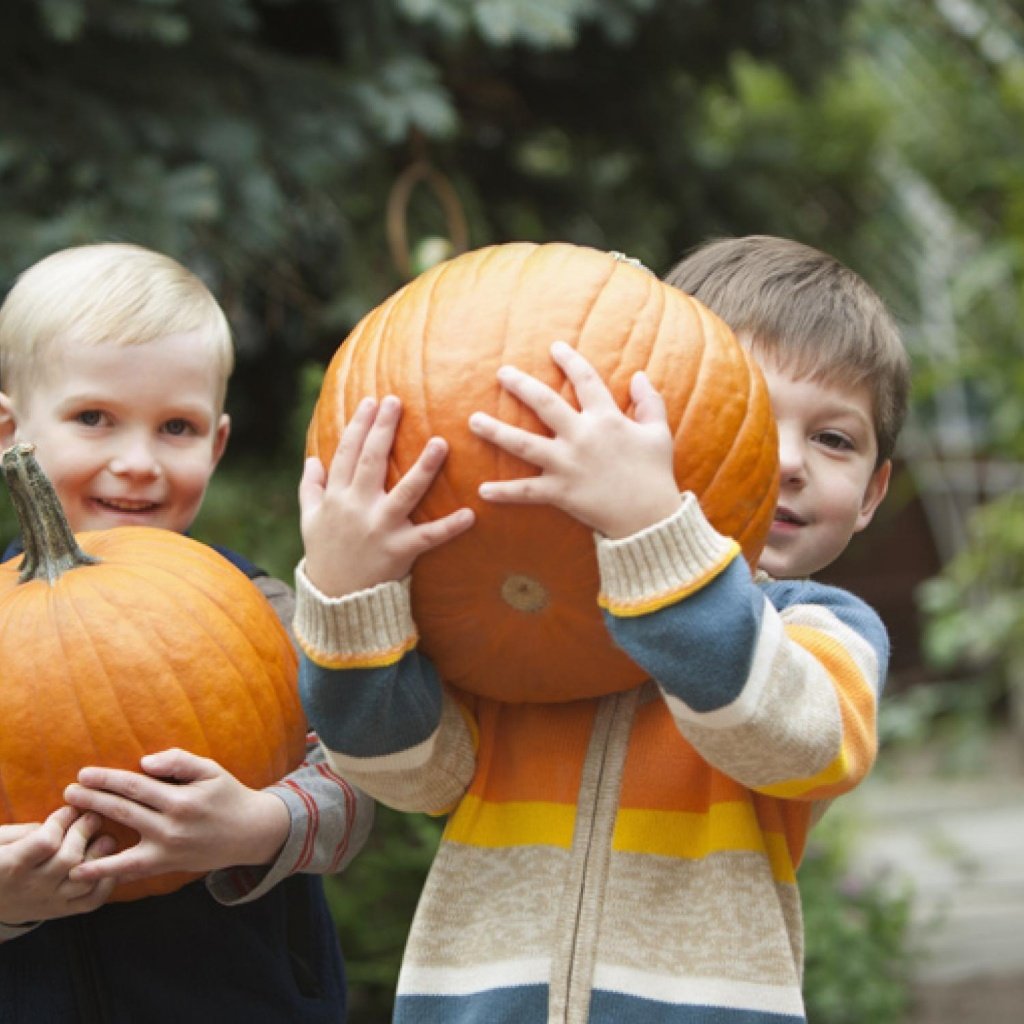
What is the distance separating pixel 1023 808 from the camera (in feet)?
26.4

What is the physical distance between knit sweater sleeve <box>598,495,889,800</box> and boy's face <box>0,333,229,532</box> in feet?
2.92

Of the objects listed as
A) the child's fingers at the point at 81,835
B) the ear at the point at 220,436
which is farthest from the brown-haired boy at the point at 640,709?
the ear at the point at 220,436

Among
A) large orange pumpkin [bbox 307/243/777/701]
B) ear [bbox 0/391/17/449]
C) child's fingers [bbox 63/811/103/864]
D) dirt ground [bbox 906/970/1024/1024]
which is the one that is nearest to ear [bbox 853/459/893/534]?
large orange pumpkin [bbox 307/243/777/701]

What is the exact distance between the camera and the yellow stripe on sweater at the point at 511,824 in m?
1.89

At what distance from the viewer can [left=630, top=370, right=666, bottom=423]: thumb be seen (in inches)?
64.6

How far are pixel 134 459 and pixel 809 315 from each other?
101 centimetres

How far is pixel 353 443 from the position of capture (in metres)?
1.68

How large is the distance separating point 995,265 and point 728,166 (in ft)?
11.8

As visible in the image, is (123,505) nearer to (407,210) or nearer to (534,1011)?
(534,1011)

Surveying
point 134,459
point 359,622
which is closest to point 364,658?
point 359,622

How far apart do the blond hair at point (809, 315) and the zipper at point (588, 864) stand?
551 millimetres

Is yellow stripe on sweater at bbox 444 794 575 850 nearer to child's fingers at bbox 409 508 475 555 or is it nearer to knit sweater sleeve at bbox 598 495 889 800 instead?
knit sweater sleeve at bbox 598 495 889 800

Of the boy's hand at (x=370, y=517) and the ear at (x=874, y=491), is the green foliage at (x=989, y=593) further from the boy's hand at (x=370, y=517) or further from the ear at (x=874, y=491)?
the boy's hand at (x=370, y=517)

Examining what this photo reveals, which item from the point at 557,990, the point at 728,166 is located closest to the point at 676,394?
the point at 557,990
